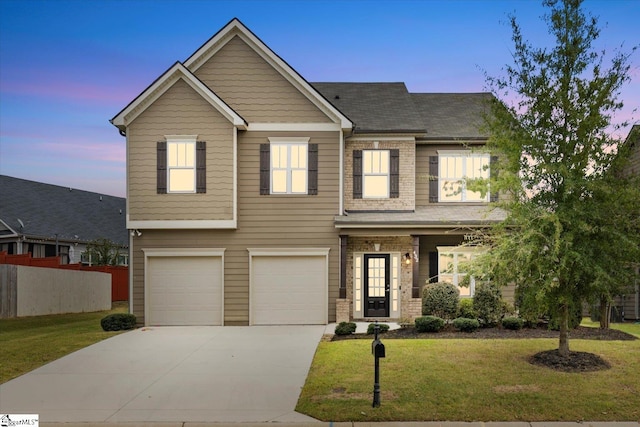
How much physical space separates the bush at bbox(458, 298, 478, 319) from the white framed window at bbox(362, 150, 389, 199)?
176 inches

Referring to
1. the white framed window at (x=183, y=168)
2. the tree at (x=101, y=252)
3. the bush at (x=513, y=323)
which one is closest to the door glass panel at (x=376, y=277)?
the bush at (x=513, y=323)

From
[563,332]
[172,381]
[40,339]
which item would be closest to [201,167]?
[40,339]

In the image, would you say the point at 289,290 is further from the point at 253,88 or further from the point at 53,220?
the point at 53,220

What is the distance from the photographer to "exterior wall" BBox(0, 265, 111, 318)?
22.2 meters

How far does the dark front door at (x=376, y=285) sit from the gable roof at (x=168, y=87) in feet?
20.9

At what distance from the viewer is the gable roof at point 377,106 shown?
20453mm

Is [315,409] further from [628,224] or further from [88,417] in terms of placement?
[628,224]

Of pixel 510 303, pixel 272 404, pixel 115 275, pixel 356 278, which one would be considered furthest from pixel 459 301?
pixel 115 275

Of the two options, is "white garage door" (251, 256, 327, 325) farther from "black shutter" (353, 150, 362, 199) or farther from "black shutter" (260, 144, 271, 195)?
"black shutter" (353, 150, 362, 199)

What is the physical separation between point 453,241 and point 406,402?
11881 millimetres

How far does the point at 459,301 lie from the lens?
1884cm

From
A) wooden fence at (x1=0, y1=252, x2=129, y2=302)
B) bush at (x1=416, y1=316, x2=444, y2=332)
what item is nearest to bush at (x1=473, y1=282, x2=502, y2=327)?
bush at (x1=416, y1=316, x2=444, y2=332)

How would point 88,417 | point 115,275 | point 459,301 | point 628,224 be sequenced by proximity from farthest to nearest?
point 115,275
point 459,301
point 628,224
point 88,417

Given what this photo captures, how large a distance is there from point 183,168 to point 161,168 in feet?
2.30
